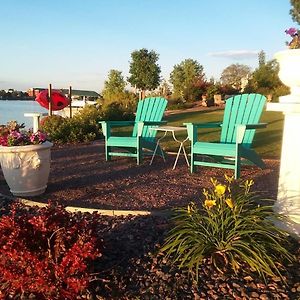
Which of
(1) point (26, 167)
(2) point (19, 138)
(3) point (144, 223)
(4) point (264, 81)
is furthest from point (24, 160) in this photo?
(4) point (264, 81)

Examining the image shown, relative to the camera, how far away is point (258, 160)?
16.8 feet

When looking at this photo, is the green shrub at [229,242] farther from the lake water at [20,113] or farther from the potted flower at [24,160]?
the lake water at [20,113]

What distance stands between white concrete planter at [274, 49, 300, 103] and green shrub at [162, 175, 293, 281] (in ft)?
2.85

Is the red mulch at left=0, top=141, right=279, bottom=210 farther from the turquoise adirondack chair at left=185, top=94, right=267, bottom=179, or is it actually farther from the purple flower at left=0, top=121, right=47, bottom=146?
the purple flower at left=0, top=121, right=47, bottom=146

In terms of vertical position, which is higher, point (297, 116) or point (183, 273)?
point (297, 116)

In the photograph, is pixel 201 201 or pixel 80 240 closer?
pixel 80 240

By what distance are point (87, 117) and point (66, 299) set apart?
929cm

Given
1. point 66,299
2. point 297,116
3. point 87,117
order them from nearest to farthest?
point 66,299
point 297,116
point 87,117

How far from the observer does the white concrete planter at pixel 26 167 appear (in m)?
4.05

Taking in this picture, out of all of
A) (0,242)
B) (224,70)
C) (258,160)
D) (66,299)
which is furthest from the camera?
(224,70)

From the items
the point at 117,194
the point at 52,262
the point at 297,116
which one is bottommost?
the point at 117,194

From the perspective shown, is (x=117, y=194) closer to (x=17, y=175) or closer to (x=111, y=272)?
(x=17, y=175)

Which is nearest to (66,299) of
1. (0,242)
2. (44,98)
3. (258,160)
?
(0,242)

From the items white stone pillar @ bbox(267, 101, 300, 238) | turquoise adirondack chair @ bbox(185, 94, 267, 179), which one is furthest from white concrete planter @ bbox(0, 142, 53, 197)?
white stone pillar @ bbox(267, 101, 300, 238)
